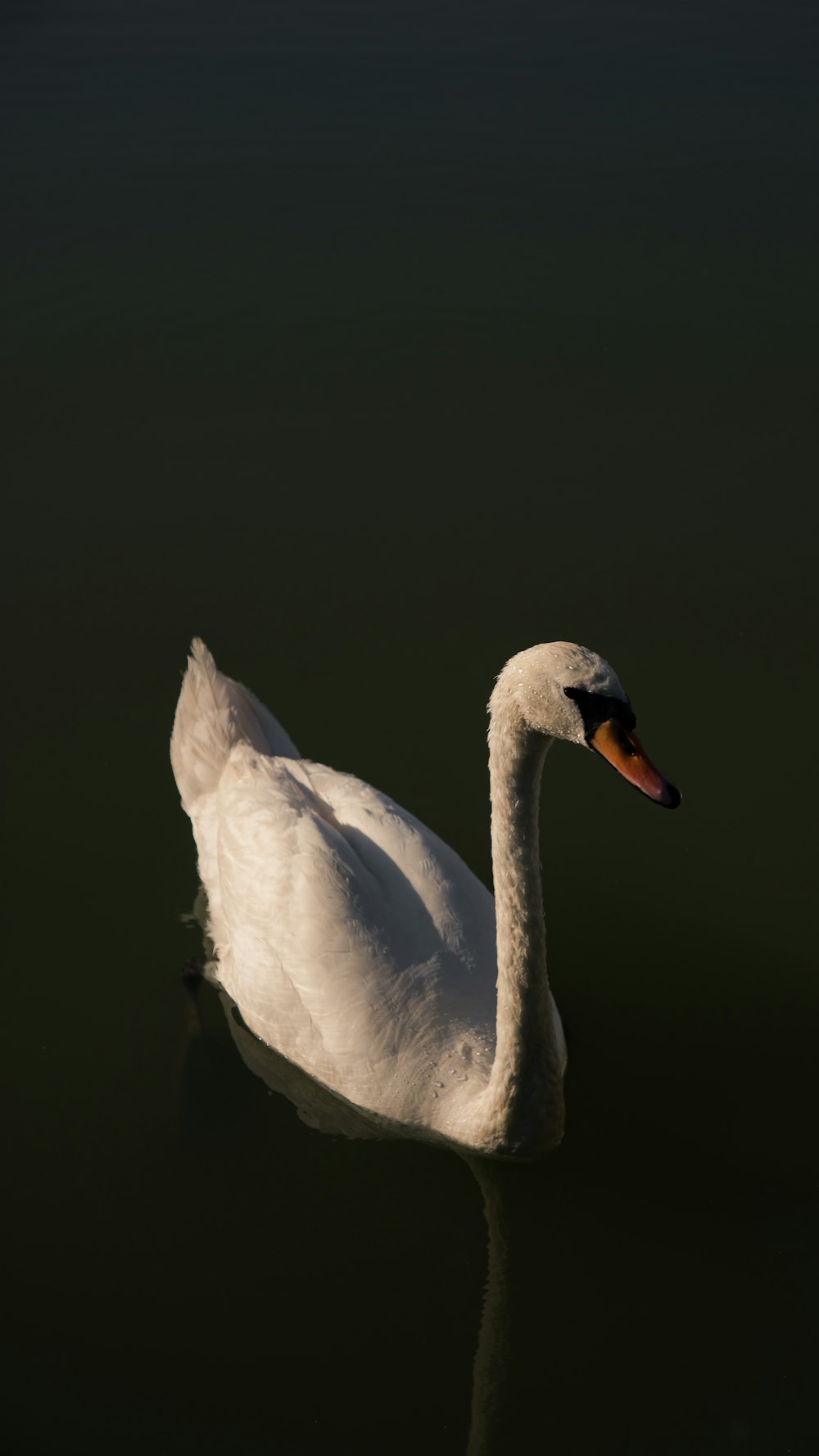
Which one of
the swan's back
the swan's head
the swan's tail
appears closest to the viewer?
the swan's head

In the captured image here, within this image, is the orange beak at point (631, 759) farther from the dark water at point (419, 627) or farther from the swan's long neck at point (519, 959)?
the dark water at point (419, 627)

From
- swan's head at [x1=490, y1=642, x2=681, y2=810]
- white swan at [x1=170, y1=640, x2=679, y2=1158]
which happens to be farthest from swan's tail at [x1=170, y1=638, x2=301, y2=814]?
swan's head at [x1=490, y1=642, x2=681, y2=810]

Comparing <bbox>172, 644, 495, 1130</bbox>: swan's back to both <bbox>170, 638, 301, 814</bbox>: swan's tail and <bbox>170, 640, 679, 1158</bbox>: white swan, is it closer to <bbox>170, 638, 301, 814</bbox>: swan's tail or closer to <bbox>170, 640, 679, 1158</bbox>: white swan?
<bbox>170, 640, 679, 1158</bbox>: white swan

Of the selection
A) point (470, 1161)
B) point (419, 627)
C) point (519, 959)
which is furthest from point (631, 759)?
point (419, 627)

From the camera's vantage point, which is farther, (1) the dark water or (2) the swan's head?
(1) the dark water

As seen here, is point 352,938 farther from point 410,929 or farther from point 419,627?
point 419,627

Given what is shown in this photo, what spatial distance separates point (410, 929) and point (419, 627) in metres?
2.69

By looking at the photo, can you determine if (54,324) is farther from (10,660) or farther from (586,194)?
(586,194)

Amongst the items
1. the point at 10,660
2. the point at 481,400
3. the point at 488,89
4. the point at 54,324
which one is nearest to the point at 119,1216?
the point at 10,660

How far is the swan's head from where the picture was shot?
4215 mm

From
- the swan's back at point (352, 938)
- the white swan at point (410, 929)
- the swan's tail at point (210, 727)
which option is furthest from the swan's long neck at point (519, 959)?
the swan's tail at point (210, 727)

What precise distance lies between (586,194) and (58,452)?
4884 mm

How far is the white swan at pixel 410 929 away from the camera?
445 cm

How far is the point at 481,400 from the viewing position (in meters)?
9.32
